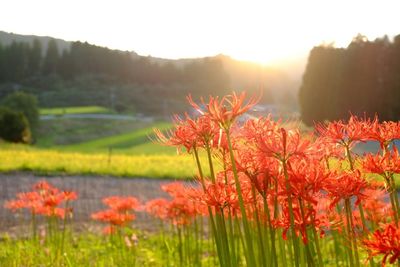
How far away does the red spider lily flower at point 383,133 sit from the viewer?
2.44m

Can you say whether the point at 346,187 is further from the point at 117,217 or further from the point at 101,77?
the point at 101,77

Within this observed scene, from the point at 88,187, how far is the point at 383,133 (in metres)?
15.9

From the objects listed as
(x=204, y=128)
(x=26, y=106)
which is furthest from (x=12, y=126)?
(x=204, y=128)

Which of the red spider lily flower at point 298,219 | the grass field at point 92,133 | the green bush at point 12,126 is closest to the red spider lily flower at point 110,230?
the red spider lily flower at point 298,219

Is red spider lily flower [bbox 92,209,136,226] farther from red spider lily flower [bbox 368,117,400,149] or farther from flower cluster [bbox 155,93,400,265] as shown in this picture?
red spider lily flower [bbox 368,117,400,149]

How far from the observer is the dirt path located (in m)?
14.7

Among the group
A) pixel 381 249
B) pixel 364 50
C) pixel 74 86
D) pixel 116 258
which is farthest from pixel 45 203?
pixel 74 86

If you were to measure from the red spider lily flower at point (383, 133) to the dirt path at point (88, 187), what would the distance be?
11.1 meters

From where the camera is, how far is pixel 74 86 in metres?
104

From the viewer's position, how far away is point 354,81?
4397 centimetres

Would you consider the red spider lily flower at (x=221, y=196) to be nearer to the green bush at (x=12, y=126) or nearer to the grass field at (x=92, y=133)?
the green bush at (x=12, y=126)

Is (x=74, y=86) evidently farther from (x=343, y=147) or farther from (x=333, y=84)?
(x=343, y=147)

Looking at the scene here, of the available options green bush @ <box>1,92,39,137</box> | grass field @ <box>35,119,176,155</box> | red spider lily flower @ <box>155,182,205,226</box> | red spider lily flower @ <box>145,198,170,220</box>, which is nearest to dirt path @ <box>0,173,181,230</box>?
red spider lily flower @ <box>145,198,170,220</box>

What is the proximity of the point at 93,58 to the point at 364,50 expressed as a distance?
72.3 meters
